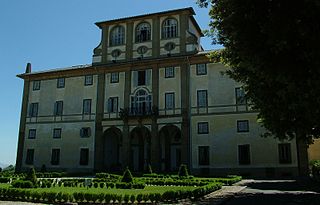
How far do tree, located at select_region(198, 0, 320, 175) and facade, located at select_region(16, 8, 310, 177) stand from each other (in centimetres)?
1968

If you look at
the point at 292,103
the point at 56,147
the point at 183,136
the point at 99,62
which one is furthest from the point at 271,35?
the point at 56,147

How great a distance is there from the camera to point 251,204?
12914mm

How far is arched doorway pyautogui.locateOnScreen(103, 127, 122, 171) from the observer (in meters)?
38.1

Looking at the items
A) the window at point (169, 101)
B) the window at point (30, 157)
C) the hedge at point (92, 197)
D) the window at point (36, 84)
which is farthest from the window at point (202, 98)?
the window at point (30, 157)

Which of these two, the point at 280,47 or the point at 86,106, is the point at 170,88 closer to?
the point at 86,106

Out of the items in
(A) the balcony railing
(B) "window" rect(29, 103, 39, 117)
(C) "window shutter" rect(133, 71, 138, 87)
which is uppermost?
(C) "window shutter" rect(133, 71, 138, 87)

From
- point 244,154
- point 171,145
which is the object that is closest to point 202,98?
point 171,145

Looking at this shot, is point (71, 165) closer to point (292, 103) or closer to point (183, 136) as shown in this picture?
point (183, 136)

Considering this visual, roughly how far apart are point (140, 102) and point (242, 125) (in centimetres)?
1123

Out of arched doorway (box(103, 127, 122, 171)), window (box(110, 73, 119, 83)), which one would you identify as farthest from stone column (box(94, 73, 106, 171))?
window (box(110, 73, 119, 83))

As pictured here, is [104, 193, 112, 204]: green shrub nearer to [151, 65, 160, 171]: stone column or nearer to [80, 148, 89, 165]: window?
[151, 65, 160, 171]: stone column

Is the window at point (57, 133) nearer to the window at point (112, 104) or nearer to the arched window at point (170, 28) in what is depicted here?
the window at point (112, 104)

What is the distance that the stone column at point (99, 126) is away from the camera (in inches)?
1446

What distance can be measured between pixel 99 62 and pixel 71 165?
1228 cm
